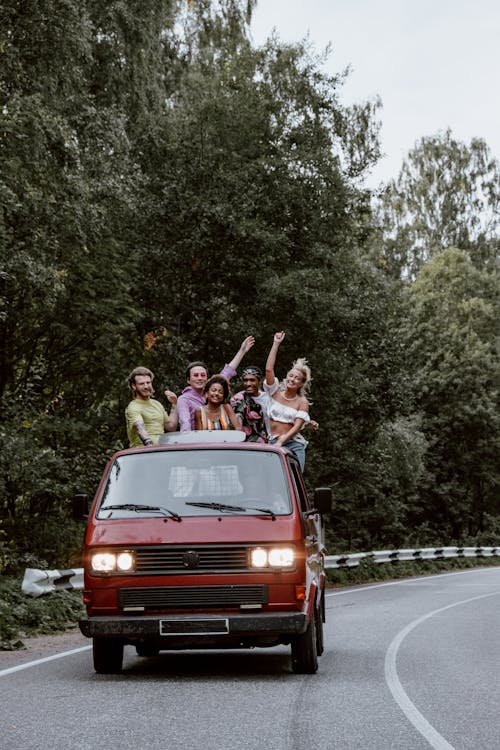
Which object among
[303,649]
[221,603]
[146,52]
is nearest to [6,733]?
[221,603]

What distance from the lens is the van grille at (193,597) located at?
9.50m

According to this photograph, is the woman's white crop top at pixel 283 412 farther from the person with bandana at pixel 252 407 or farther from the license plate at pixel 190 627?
the license plate at pixel 190 627

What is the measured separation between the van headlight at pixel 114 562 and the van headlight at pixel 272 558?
931 mm

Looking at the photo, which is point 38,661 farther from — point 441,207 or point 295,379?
point 441,207

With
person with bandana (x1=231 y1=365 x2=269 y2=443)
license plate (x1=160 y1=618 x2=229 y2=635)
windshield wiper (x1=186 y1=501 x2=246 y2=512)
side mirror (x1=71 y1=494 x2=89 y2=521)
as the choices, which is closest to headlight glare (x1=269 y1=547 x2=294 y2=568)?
windshield wiper (x1=186 y1=501 x2=246 y2=512)

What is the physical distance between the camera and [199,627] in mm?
9406

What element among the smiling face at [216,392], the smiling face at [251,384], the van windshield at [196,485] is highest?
the smiling face at [251,384]

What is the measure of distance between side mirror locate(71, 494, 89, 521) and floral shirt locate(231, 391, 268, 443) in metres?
3.64

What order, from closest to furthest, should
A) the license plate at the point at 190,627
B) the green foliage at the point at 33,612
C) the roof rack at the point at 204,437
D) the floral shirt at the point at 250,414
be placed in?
the license plate at the point at 190,627
the roof rack at the point at 204,437
the floral shirt at the point at 250,414
the green foliage at the point at 33,612

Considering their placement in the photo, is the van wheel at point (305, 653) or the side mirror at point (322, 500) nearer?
the van wheel at point (305, 653)

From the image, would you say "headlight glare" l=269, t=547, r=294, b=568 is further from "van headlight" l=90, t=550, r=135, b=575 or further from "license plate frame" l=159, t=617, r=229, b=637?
"van headlight" l=90, t=550, r=135, b=575

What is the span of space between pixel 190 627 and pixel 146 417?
3.81 meters

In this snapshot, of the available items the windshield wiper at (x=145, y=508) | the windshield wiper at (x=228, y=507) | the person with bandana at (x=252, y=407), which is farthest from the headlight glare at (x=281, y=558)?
the person with bandana at (x=252, y=407)

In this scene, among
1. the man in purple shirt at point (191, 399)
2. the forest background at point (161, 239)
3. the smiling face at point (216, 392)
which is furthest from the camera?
the forest background at point (161, 239)
